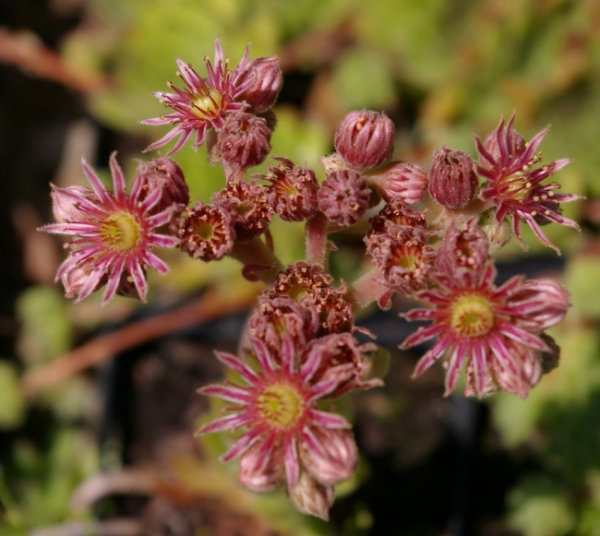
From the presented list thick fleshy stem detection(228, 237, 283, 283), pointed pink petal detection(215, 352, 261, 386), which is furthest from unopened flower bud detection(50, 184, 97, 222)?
pointed pink petal detection(215, 352, 261, 386)

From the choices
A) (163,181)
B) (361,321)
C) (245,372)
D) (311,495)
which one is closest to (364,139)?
(163,181)

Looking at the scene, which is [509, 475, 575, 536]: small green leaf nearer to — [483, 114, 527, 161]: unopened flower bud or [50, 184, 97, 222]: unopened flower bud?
[483, 114, 527, 161]: unopened flower bud

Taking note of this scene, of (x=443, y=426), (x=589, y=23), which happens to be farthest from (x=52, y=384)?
(x=589, y=23)

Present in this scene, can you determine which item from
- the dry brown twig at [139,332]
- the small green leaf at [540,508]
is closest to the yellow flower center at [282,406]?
the dry brown twig at [139,332]

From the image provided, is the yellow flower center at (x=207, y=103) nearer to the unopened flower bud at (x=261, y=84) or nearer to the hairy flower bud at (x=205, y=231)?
the unopened flower bud at (x=261, y=84)

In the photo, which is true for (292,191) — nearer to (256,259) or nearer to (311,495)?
(256,259)
